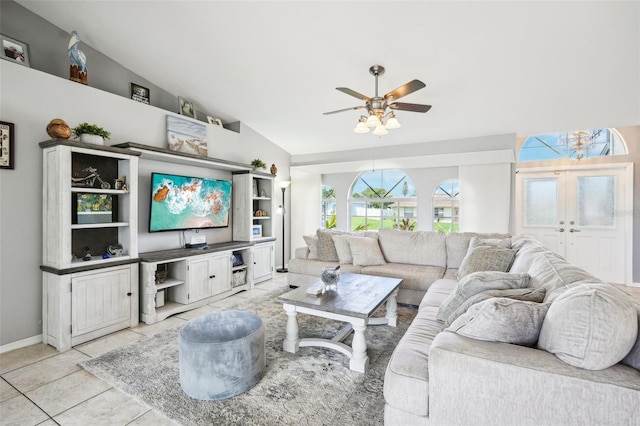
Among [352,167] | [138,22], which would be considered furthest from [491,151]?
[138,22]

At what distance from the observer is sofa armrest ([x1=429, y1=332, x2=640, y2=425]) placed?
1089mm

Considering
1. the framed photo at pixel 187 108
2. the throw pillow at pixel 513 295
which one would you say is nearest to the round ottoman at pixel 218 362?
the throw pillow at pixel 513 295

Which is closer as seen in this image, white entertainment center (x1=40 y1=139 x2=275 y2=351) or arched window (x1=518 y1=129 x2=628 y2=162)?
white entertainment center (x1=40 y1=139 x2=275 y2=351)

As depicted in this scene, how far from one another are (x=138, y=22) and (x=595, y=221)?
7106 mm

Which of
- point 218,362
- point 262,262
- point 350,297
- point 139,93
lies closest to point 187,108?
point 139,93

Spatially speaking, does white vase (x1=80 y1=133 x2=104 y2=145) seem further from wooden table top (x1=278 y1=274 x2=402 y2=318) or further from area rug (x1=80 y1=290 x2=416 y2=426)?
wooden table top (x1=278 y1=274 x2=402 y2=318)

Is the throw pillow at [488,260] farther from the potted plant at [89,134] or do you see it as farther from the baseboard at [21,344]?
the baseboard at [21,344]

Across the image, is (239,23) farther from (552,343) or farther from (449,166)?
(449,166)

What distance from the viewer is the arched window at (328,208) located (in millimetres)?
6371

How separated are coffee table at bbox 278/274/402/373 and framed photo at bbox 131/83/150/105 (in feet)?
10.1

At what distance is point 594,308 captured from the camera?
1159mm

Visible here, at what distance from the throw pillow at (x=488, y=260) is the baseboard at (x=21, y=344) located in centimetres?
403

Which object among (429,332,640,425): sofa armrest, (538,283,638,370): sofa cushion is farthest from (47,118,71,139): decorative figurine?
(538,283,638,370): sofa cushion

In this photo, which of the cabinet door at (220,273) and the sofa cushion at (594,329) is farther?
the cabinet door at (220,273)
